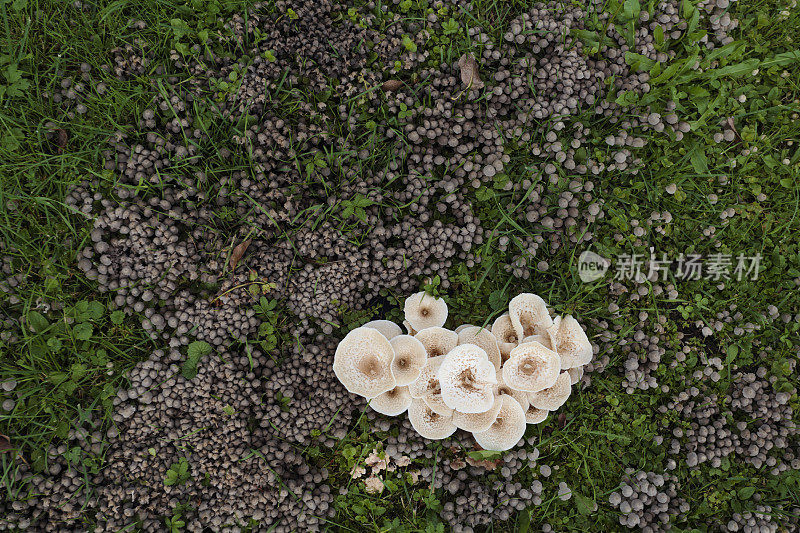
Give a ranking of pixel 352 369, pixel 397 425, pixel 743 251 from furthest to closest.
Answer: pixel 743 251
pixel 397 425
pixel 352 369

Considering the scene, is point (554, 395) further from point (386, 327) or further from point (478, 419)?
point (386, 327)

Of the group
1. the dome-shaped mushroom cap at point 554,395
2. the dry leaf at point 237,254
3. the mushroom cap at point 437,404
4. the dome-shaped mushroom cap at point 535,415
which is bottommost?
the dome-shaped mushroom cap at point 535,415

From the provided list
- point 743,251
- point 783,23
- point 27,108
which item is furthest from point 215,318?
point 783,23

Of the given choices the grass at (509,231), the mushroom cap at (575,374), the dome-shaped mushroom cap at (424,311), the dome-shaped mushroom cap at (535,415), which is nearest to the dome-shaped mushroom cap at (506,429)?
the dome-shaped mushroom cap at (535,415)

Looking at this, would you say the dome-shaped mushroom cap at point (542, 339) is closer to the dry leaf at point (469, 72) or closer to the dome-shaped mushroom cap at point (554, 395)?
the dome-shaped mushroom cap at point (554, 395)

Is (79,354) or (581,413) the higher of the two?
(79,354)

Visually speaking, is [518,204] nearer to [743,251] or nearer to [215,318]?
[743,251]
